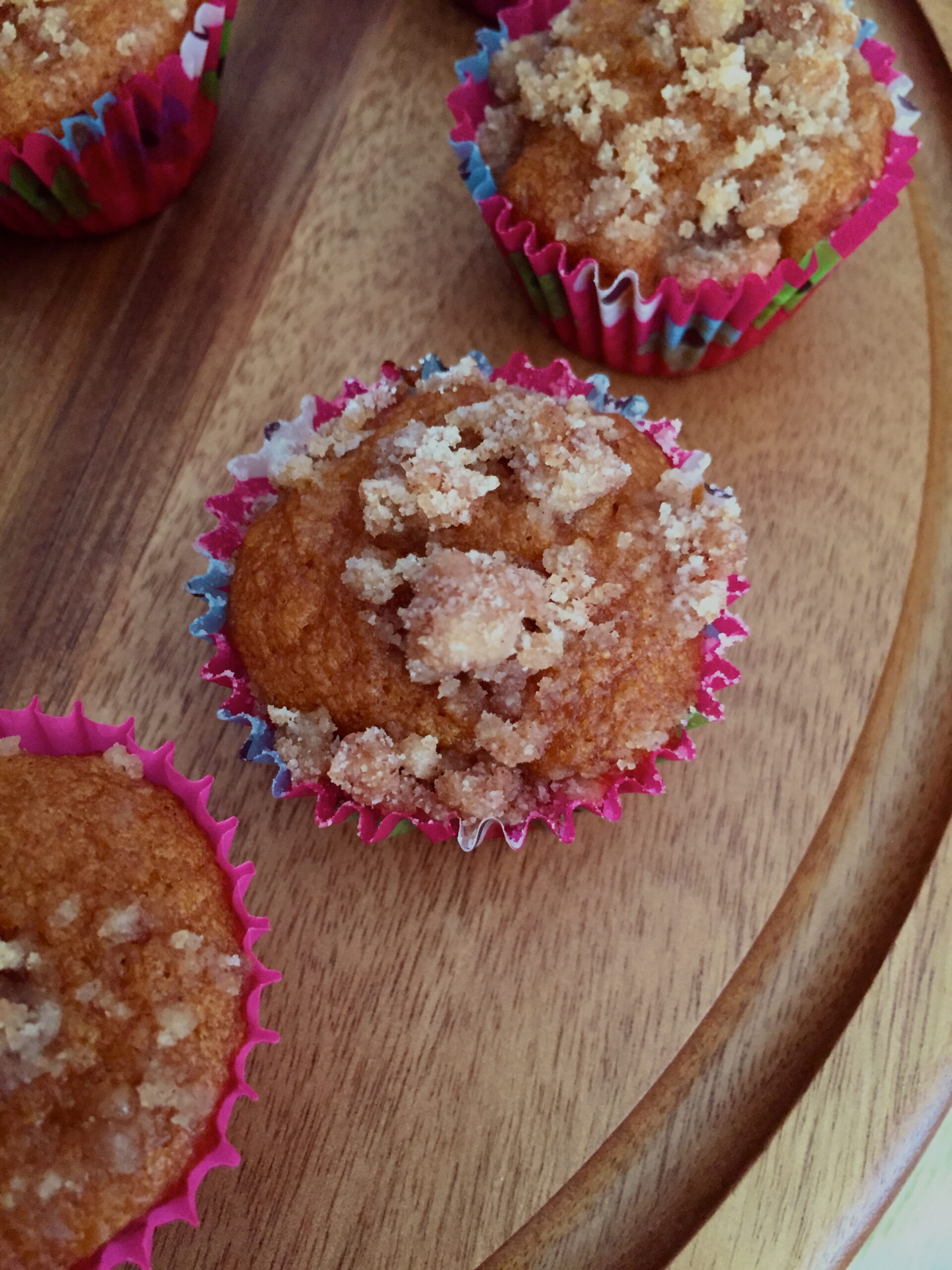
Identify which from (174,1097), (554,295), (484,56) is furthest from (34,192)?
(174,1097)

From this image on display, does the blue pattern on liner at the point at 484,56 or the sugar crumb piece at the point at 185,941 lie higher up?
the blue pattern on liner at the point at 484,56

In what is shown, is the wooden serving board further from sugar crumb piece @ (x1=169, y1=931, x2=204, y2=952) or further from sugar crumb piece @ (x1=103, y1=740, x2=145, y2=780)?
sugar crumb piece @ (x1=169, y1=931, x2=204, y2=952)

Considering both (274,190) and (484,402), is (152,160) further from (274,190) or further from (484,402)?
(484,402)

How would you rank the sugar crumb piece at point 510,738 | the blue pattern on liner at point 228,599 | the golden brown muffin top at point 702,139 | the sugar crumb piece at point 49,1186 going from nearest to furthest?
the sugar crumb piece at point 49,1186
the sugar crumb piece at point 510,738
the blue pattern on liner at point 228,599
the golden brown muffin top at point 702,139

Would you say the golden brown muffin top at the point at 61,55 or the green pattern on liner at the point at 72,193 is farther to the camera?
the green pattern on liner at the point at 72,193

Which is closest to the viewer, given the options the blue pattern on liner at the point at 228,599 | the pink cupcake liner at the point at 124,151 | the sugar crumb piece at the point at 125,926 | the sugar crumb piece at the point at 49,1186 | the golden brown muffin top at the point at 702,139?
the sugar crumb piece at the point at 49,1186

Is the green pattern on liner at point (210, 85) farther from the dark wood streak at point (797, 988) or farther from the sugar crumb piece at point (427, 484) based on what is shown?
the dark wood streak at point (797, 988)

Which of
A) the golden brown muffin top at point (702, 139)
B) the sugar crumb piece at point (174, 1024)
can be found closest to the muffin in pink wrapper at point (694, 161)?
the golden brown muffin top at point (702, 139)
